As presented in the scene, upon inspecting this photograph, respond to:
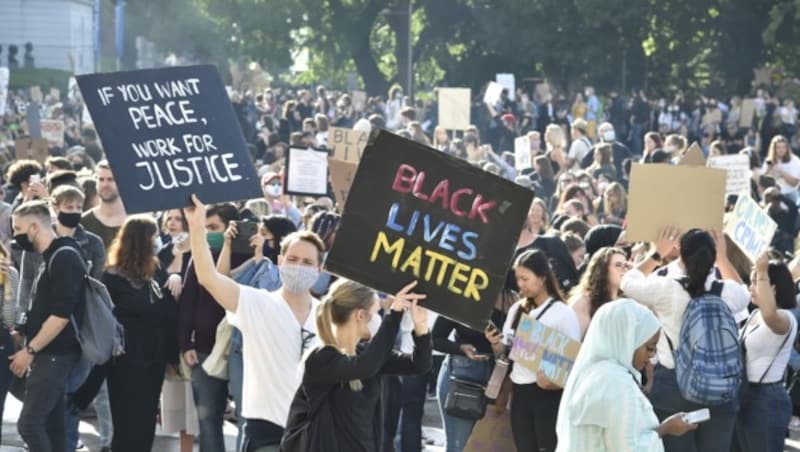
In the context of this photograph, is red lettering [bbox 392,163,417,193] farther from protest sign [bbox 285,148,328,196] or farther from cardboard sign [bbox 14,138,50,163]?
cardboard sign [bbox 14,138,50,163]

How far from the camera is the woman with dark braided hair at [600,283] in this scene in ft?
30.7

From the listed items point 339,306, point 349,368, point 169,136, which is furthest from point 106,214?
point 349,368

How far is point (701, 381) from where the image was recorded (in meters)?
8.55

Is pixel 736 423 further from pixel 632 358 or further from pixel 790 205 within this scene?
pixel 790 205

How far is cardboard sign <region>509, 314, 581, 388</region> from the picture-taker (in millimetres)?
8992

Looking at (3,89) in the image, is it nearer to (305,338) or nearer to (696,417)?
(305,338)

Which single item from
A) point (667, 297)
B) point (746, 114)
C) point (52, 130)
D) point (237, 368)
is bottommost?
point (746, 114)

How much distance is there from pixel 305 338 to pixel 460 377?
1956mm

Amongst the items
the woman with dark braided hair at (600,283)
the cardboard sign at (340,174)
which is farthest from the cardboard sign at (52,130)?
the woman with dark braided hair at (600,283)

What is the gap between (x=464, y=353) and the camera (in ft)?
31.7

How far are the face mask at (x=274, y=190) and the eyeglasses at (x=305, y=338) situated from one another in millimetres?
8075

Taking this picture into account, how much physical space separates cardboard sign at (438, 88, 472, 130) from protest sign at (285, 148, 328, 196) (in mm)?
10045

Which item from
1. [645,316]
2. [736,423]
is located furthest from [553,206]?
[645,316]

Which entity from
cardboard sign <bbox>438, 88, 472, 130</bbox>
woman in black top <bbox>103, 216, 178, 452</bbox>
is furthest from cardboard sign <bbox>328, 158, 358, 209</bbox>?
cardboard sign <bbox>438, 88, 472, 130</bbox>
